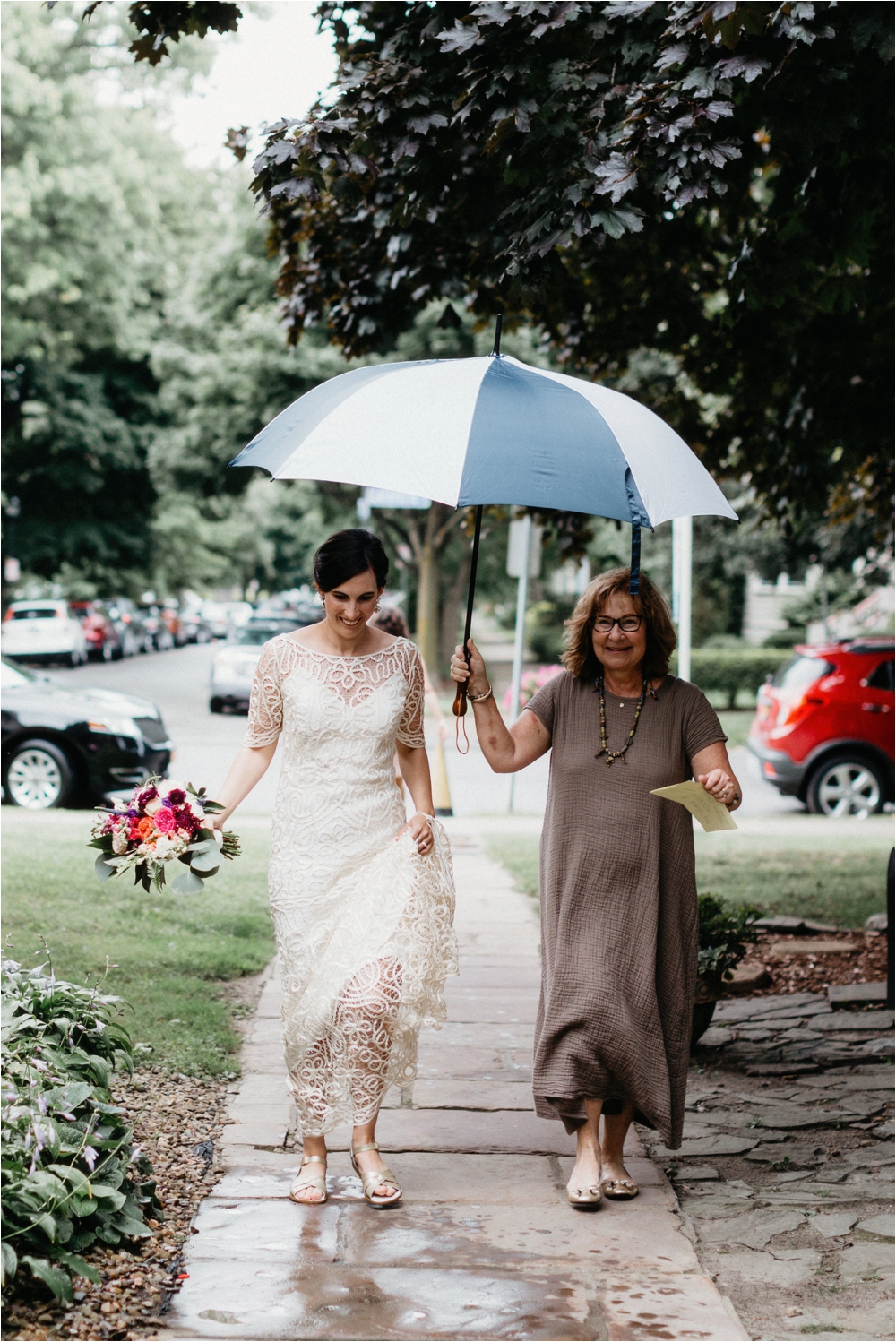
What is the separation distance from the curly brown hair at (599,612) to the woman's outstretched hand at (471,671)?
14.4 inches

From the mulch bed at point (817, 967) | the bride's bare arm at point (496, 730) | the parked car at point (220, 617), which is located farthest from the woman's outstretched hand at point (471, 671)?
the parked car at point (220, 617)

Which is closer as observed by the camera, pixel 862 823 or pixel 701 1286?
pixel 701 1286

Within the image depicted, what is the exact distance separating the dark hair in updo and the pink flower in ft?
2.77

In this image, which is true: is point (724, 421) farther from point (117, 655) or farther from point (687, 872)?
point (117, 655)

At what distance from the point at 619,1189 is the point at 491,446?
2449mm

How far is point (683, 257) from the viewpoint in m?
8.81

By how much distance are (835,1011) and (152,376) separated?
3109 centimetres

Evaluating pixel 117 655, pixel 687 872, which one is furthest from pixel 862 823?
pixel 117 655

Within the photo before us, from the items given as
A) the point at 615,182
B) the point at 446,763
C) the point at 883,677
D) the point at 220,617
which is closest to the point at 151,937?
the point at 615,182

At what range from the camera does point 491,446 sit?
378 cm

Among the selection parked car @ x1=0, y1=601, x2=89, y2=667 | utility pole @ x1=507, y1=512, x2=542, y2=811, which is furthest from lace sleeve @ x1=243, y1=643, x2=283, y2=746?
parked car @ x1=0, y1=601, x2=89, y2=667

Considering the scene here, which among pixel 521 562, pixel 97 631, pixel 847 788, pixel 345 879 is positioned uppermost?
pixel 521 562

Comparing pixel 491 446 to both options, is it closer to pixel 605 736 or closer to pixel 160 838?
pixel 605 736

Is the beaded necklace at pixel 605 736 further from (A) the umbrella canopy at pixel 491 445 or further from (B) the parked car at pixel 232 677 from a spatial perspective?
(B) the parked car at pixel 232 677
